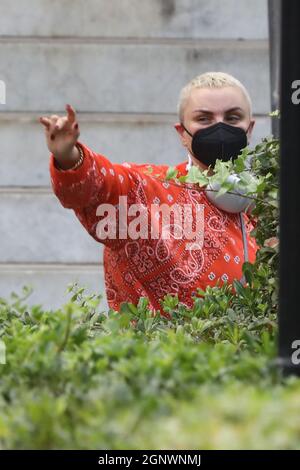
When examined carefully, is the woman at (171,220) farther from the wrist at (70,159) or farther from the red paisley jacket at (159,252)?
the wrist at (70,159)

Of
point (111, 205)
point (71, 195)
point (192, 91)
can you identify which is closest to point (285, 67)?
point (71, 195)

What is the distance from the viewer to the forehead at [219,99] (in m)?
4.98

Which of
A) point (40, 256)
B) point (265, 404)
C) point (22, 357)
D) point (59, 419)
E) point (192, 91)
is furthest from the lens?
point (40, 256)

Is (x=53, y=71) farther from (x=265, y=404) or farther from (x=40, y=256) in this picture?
(x=265, y=404)

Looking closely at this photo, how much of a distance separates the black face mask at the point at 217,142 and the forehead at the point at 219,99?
0.28ft

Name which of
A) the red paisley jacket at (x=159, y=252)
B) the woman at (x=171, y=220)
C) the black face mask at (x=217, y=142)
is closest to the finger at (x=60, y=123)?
the woman at (x=171, y=220)

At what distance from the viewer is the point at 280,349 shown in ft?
7.08

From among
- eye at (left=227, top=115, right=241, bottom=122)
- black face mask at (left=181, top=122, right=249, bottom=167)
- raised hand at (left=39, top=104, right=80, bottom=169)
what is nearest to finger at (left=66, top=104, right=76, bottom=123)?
raised hand at (left=39, top=104, right=80, bottom=169)

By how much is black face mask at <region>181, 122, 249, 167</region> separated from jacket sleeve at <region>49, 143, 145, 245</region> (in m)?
0.45

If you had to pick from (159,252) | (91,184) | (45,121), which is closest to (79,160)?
(91,184)

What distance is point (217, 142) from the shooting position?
488 cm

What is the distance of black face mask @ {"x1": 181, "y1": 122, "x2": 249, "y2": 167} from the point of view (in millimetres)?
4895

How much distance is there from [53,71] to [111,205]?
4760 millimetres

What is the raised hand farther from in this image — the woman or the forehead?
the forehead
